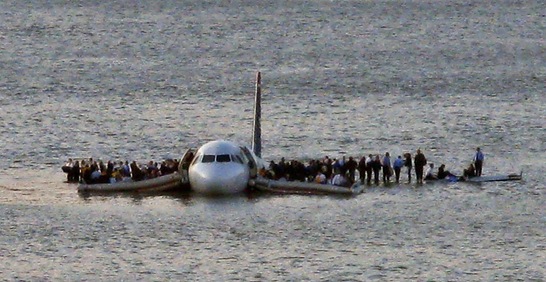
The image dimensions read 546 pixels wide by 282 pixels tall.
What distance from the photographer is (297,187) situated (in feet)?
236

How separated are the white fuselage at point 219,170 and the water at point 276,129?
779 millimetres

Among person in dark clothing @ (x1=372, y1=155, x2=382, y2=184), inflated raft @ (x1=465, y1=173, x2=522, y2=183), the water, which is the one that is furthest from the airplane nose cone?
inflated raft @ (x1=465, y1=173, x2=522, y2=183)

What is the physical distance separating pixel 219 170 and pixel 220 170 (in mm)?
43

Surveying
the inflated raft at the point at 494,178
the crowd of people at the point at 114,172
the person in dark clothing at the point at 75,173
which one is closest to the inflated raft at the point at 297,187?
the crowd of people at the point at 114,172

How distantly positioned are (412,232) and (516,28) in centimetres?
10807

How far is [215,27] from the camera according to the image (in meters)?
166

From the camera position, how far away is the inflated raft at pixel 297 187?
71812mm

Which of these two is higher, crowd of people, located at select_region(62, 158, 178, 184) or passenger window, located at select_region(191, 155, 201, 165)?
passenger window, located at select_region(191, 155, 201, 165)

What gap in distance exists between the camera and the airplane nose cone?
70.7 metres

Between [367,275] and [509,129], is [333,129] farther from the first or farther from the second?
[367,275]

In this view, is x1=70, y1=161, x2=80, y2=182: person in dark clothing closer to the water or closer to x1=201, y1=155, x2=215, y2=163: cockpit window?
the water

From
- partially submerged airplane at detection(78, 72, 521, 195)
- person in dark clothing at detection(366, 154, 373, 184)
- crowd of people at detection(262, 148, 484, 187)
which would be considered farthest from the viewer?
person in dark clothing at detection(366, 154, 373, 184)

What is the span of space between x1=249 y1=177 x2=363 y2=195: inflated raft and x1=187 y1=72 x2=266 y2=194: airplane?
21.5 inches

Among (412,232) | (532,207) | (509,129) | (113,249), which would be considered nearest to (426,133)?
(509,129)
